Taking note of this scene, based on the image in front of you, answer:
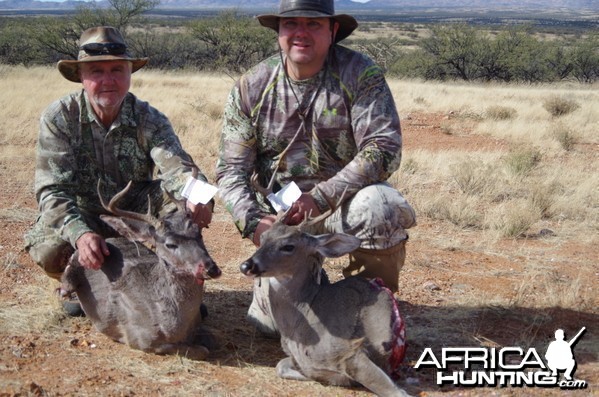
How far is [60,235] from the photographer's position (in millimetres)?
5211

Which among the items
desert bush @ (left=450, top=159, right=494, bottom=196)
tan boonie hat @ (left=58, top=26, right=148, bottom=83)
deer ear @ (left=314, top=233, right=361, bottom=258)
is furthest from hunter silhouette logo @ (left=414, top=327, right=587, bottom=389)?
desert bush @ (left=450, top=159, right=494, bottom=196)

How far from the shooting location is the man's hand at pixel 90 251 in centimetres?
489

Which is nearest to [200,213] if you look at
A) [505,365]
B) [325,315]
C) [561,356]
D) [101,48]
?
[325,315]

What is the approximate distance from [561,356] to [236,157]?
2.66 m

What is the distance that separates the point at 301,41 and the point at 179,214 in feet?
5.17

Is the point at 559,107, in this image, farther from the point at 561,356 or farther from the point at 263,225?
the point at 263,225

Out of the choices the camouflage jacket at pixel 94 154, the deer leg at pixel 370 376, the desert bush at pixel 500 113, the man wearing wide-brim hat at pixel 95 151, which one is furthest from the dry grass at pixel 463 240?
the camouflage jacket at pixel 94 154

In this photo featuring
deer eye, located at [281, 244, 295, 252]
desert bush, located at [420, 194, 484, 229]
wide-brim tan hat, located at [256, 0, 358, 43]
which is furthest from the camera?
desert bush, located at [420, 194, 484, 229]

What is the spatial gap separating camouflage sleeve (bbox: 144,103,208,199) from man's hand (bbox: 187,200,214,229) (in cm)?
42

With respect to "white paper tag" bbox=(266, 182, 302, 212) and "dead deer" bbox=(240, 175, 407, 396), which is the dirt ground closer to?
"dead deer" bbox=(240, 175, 407, 396)

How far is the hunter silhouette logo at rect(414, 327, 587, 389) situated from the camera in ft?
14.8

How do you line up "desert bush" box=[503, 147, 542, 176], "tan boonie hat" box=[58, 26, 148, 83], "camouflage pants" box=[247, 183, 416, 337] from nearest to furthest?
1. "camouflage pants" box=[247, 183, 416, 337]
2. "tan boonie hat" box=[58, 26, 148, 83]
3. "desert bush" box=[503, 147, 542, 176]

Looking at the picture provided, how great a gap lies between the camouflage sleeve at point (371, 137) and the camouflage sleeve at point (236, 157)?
60 cm

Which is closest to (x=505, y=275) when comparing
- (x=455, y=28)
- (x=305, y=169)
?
(x=305, y=169)
